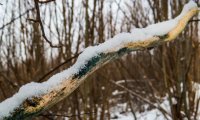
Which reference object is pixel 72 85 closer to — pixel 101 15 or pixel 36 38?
pixel 101 15

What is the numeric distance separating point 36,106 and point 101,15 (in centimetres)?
234

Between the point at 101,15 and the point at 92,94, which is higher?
the point at 101,15

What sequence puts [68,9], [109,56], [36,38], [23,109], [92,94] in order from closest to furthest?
[23,109] → [109,56] → [68,9] → [92,94] → [36,38]

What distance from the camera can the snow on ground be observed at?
3.76ft

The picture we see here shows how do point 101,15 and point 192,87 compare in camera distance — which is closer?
point 101,15

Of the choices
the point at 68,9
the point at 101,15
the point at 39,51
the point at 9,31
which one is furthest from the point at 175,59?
the point at 9,31

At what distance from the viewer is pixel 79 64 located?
1.24m

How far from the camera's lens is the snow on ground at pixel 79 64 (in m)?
1.15

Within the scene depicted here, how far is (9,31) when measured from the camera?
164 inches

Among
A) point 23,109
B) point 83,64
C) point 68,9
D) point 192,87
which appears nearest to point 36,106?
point 23,109

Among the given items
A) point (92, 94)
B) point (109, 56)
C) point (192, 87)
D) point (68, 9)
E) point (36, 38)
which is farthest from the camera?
point (192, 87)

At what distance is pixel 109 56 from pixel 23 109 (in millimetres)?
343

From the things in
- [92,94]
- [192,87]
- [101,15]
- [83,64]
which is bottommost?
[192,87]

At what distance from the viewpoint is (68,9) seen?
3.07m
